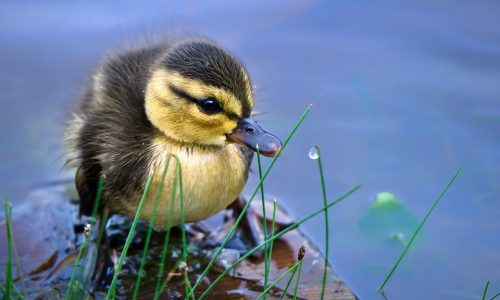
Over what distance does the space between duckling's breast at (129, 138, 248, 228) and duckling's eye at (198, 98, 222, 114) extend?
9.2 inches

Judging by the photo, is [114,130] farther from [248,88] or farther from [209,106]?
[248,88]

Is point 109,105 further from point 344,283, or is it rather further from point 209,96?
point 344,283

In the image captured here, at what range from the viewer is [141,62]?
335 centimetres

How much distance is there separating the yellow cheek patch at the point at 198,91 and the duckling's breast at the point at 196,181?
24 cm

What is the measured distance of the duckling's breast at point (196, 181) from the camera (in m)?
2.96

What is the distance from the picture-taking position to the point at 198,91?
2.82 metres

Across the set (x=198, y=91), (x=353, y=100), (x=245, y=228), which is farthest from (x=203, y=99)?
(x=353, y=100)

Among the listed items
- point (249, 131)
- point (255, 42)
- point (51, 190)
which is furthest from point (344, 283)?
point (255, 42)

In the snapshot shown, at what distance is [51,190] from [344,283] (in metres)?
1.59

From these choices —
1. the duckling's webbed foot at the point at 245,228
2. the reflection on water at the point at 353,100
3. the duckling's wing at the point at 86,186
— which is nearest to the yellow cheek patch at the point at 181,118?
the duckling's wing at the point at 86,186

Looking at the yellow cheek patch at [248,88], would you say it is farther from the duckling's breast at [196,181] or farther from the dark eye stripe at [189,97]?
the duckling's breast at [196,181]

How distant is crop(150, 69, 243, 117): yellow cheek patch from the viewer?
2.81 m

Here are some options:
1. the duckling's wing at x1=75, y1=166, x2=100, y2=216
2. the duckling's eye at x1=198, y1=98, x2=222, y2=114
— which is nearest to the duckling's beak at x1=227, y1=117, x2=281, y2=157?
the duckling's eye at x1=198, y1=98, x2=222, y2=114

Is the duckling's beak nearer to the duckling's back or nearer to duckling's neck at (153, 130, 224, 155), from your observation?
duckling's neck at (153, 130, 224, 155)
